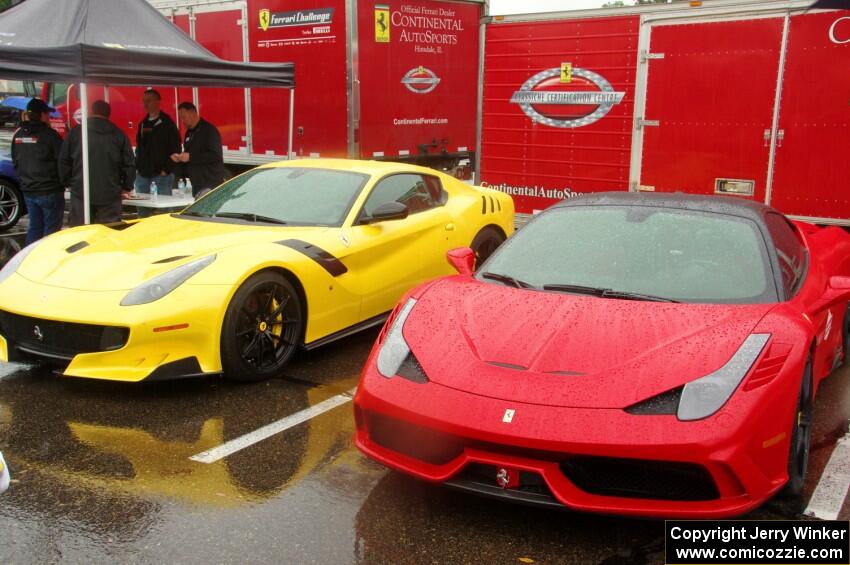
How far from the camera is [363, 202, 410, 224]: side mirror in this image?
5711 millimetres

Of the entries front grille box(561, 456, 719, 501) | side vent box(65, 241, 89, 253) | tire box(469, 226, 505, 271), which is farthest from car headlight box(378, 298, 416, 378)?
tire box(469, 226, 505, 271)

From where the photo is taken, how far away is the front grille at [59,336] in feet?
15.0

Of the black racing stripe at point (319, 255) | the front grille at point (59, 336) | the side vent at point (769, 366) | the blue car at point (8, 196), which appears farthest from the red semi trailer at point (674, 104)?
the blue car at point (8, 196)

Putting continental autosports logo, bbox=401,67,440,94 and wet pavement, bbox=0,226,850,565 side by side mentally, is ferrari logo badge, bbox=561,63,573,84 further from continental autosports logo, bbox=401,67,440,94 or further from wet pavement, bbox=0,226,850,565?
wet pavement, bbox=0,226,850,565

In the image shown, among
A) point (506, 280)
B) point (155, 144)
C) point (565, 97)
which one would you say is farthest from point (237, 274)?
point (155, 144)

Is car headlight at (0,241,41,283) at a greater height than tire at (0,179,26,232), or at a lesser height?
greater

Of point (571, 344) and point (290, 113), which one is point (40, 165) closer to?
point (290, 113)

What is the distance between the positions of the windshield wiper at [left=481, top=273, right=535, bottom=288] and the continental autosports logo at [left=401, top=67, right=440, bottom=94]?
6.92 metres

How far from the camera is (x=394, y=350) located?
3594 mm

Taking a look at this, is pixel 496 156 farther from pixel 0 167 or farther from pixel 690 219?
pixel 0 167

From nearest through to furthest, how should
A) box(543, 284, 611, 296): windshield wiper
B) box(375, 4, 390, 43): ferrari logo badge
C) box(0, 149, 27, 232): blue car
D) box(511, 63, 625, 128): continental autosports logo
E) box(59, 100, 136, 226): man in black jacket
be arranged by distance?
box(543, 284, 611, 296): windshield wiper → box(59, 100, 136, 226): man in black jacket → box(511, 63, 625, 128): continental autosports logo → box(375, 4, 390, 43): ferrari logo badge → box(0, 149, 27, 232): blue car

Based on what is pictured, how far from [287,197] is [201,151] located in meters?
3.77

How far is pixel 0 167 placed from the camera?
1106cm

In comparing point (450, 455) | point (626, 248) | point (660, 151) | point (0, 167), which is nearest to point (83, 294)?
point (450, 455)
